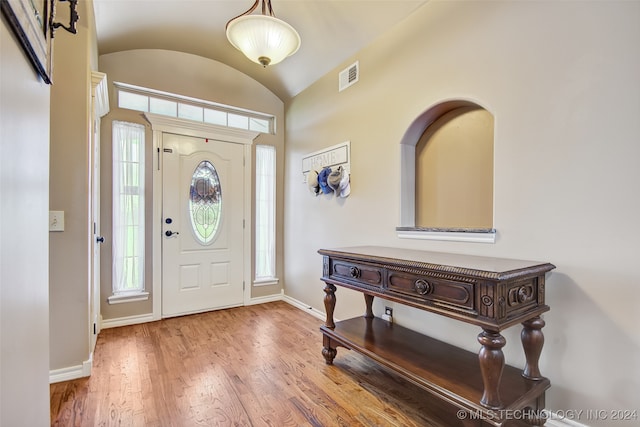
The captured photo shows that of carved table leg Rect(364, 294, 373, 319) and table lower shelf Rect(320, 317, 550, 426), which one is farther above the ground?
carved table leg Rect(364, 294, 373, 319)

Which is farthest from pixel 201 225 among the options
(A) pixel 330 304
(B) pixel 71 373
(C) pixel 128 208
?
(A) pixel 330 304

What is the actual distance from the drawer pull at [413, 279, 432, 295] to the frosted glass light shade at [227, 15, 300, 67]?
1.80 m

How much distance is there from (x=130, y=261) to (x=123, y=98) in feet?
5.68

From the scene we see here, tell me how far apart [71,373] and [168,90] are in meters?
2.82

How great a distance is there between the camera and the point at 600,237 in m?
1.48

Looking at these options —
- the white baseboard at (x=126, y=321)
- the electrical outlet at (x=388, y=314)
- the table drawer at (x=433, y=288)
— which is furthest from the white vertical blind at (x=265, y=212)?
the table drawer at (x=433, y=288)

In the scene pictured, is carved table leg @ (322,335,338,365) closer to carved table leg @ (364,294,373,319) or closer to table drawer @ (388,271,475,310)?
carved table leg @ (364,294,373,319)

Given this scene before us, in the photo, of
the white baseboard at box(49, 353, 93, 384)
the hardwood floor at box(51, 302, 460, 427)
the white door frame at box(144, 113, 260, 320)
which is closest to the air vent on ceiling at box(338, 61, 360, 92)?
the white door frame at box(144, 113, 260, 320)

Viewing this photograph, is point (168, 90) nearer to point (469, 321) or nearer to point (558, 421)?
point (469, 321)

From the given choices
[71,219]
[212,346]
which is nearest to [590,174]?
[212,346]

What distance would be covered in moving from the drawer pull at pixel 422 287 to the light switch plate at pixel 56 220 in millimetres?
2372

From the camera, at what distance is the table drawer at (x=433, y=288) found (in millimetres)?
1477

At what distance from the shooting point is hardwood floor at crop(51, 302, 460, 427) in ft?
5.73

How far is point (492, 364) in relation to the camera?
139 cm
